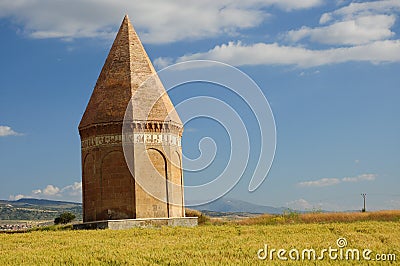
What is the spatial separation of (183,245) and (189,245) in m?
0.16

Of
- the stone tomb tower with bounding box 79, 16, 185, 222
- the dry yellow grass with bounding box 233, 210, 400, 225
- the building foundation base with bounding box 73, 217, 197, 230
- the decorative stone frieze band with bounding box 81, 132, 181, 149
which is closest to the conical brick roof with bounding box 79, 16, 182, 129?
the stone tomb tower with bounding box 79, 16, 185, 222

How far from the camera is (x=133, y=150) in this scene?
24.4 meters

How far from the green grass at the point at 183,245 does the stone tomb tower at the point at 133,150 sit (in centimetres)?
380

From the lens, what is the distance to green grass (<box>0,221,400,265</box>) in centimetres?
1278

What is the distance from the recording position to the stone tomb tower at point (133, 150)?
24188 millimetres

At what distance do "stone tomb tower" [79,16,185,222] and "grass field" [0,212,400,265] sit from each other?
3.73m

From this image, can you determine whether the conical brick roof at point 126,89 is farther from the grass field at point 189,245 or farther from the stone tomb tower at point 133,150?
the grass field at point 189,245

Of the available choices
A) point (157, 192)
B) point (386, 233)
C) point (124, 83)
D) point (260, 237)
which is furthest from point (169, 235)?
point (124, 83)

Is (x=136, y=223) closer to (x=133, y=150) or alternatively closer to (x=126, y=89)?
(x=133, y=150)

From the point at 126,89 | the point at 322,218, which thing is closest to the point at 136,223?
the point at 126,89

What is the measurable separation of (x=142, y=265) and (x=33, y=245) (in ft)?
21.9

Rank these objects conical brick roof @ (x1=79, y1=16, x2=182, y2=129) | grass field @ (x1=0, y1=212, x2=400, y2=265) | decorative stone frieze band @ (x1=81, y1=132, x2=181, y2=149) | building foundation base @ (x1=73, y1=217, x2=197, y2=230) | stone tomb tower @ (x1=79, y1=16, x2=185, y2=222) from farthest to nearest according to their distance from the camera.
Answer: conical brick roof @ (x1=79, y1=16, x2=182, y2=129) < decorative stone frieze band @ (x1=81, y1=132, x2=181, y2=149) < stone tomb tower @ (x1=79, y1=16, x2=185, y2=222) < building foundation base @ (x1=73, y1=217, x2=197, y2=230) < grass field @ (x1=0, y1=212, x2=400, y2=265)

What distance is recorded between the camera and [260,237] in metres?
17.2

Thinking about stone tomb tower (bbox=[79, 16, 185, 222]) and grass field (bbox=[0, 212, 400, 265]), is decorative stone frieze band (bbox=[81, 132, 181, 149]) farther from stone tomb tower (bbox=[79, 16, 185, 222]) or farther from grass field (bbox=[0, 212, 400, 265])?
grass field (bbox=[0, 212, 400, 265])
